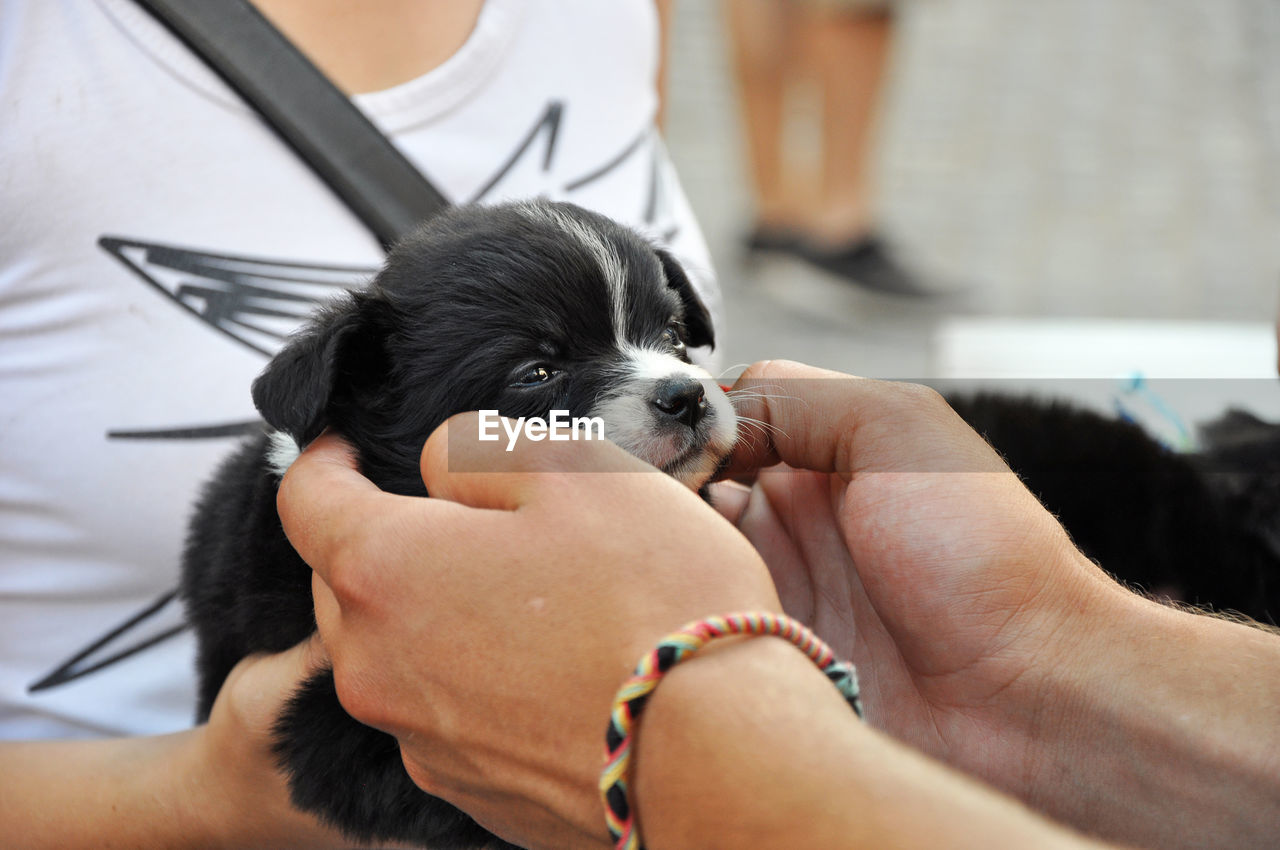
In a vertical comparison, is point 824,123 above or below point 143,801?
above

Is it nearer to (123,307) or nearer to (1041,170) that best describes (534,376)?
(123,307)

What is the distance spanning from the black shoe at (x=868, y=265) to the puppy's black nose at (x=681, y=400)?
163 inches

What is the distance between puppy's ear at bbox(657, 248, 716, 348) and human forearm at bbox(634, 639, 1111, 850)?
3.53 ft

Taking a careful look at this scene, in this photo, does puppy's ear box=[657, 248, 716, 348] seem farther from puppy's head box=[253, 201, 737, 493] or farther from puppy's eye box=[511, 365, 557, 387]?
puppy's eye box=[511, 365, 557, 387]

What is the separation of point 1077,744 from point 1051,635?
5.7 inches

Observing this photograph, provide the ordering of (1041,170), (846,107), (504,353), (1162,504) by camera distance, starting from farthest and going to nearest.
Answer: (1041,170) → (846,107) → (1162,504) → (504,353)

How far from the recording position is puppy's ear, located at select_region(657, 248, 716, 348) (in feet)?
6.55

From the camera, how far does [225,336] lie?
70.9 inches

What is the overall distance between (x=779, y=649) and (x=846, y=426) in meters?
0.59

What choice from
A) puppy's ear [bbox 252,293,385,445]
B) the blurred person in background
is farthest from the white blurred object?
the blurred person in background

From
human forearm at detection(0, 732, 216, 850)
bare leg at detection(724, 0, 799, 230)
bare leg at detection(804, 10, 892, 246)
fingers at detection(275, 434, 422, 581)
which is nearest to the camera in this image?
fingers at detection(275, 434, 422, 581)

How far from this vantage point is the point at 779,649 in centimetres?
101

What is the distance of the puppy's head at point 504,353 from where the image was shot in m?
1.59

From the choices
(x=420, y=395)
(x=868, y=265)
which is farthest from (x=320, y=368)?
(x=868, y=265)
